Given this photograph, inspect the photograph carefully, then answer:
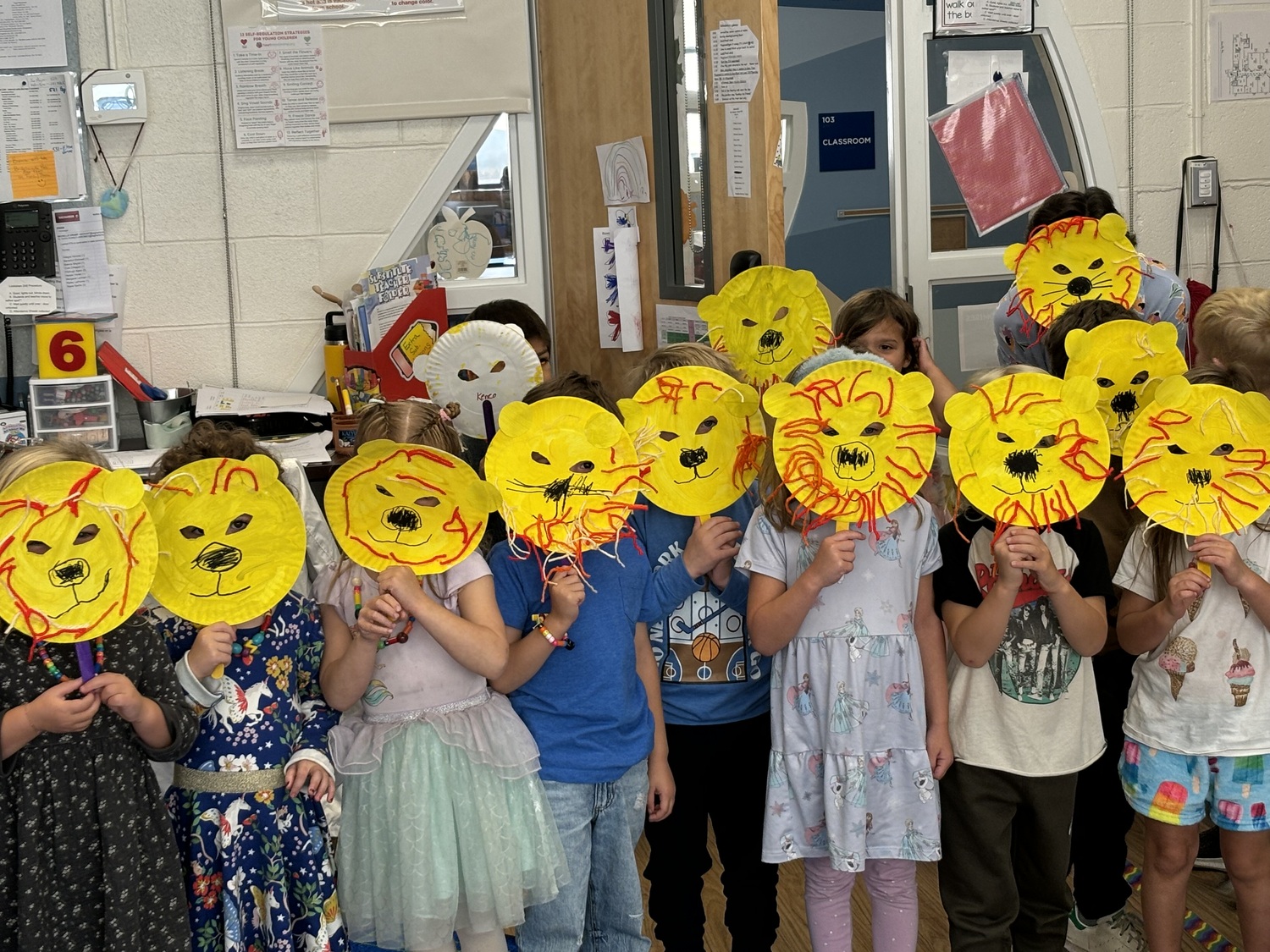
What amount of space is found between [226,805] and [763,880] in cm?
82

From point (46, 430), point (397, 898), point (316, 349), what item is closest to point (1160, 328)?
point (397, 898)

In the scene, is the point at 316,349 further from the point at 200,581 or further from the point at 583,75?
the point at 200,581

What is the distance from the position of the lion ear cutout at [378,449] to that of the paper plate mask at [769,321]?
69 centimetres

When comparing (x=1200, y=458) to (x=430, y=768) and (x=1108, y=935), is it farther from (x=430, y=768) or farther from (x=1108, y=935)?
(x=430, y=768)

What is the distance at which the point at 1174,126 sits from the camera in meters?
3.71

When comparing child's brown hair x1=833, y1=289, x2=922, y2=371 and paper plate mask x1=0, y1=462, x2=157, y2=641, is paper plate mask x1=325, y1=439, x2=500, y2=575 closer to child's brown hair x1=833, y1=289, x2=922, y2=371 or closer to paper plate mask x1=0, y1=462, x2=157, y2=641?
paper plate mask x1=0, y1=462, x2=157, y2=641

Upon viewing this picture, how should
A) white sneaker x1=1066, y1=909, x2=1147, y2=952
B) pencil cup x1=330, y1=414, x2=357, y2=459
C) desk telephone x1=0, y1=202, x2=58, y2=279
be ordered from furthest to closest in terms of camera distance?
1. desk telephone x1=0, y1=202, x2=58, y2=279
2. pencil cup x1=330, y1=414, x2=357, y2=459
3. white sneaker x1=1066, y1=909, x2=1147, y2=952

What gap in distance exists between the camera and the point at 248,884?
65.4 inches

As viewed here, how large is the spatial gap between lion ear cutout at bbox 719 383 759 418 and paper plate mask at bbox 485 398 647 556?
182mm

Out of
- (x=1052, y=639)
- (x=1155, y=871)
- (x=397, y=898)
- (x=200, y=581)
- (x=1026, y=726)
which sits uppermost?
(x=200, y=581)

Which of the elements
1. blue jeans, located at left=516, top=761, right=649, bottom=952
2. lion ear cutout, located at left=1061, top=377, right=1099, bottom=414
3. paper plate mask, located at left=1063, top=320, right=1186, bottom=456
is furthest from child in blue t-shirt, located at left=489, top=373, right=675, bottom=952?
paper plate mask, located at left=1063, top=320, right=1186, bottom=456

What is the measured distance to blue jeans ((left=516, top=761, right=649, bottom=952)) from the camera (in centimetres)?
179

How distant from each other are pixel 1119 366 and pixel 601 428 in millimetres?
846

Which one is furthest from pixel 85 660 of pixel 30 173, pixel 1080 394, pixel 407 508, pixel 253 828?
pixel 30 173
